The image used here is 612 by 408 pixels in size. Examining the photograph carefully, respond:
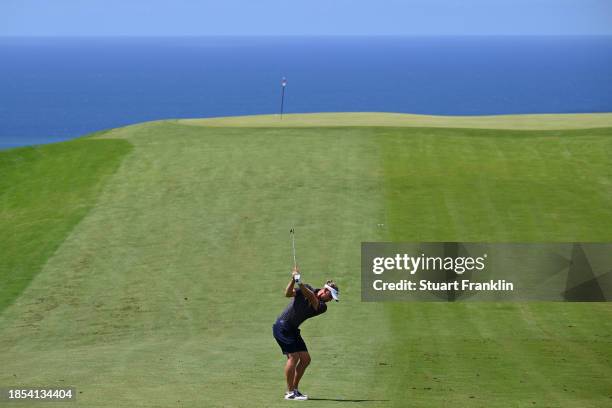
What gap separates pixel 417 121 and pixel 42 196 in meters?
21.3

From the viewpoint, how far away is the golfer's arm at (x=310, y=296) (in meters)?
18.0

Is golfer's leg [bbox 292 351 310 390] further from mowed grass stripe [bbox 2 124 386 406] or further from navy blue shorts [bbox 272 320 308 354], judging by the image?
mowed grass stripe [bbox 2 124 386 406]

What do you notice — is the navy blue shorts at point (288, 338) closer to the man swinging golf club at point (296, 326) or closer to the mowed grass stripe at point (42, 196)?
the man swinging golf club at point (296, 326)

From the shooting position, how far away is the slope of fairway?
53438 mm

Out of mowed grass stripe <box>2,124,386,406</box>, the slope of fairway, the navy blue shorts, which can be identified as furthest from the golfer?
the slope of fairway

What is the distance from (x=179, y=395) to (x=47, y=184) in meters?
27.9

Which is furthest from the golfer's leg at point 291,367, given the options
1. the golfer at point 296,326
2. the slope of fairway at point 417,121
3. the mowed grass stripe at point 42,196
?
the slope of fairway at point 417,121

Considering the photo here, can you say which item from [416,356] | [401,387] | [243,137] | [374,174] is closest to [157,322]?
[416,356]

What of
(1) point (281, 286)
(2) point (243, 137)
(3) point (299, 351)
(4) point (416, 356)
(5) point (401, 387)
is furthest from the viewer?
(2) point (243, 137)

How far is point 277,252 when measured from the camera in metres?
35.2

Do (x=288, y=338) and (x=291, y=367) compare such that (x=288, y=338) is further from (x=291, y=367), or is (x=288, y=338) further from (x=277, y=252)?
(x=277, y=252)

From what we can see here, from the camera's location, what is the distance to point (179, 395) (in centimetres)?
1923

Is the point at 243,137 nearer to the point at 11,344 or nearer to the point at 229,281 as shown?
the point at 229,281

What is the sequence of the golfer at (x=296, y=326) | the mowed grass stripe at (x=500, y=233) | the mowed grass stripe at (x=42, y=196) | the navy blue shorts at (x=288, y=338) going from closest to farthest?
the golfer at (x=296, y=326) → the navy blue shorts at (x=288, y=338) → the mowed grass stripe at (x=500, y=233) → the mowed grass stripe at (x=42, y=196)
